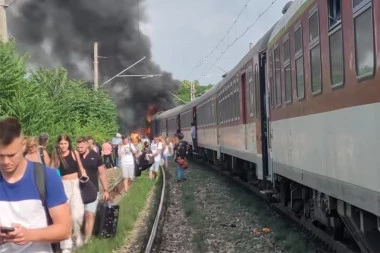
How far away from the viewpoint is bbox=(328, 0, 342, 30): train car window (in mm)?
6204

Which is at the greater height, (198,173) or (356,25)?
(356,25)

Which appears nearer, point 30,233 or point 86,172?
point 30,233

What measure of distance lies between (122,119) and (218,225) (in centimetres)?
4576

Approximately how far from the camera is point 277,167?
10.8 m

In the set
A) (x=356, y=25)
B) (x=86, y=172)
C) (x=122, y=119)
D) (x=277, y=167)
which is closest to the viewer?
(x=356, y=25)

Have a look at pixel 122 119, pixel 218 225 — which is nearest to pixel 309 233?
pixel 218 225

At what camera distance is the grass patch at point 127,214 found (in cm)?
995

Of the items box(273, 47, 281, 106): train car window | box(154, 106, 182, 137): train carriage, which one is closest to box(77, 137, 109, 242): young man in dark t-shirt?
box(273, 47, 281, 106): train car window

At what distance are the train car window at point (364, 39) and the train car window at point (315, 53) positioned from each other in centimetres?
153

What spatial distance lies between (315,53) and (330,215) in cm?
211

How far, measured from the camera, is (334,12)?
6.40 meters

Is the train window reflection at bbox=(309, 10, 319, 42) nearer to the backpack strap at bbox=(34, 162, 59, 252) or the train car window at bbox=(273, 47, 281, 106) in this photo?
the train car window at bbox=(273, 47, 281, 106)

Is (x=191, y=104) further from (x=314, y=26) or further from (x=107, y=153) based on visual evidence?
(x=314, y=26)

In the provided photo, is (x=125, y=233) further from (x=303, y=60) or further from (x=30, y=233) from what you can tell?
(x=30, y=233)
